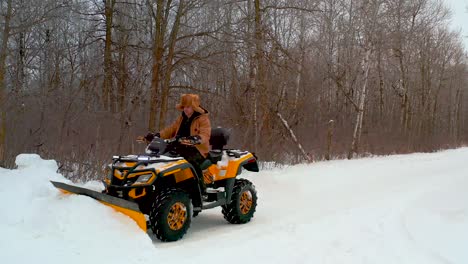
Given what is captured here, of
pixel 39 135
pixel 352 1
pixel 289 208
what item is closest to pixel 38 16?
pixel 39 135

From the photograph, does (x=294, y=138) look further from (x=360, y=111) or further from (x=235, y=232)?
(x=235, y=232)

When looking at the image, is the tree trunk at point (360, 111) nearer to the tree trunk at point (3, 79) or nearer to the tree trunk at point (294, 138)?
the tree trunk at point (294, 138)

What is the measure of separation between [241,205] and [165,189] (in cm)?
154

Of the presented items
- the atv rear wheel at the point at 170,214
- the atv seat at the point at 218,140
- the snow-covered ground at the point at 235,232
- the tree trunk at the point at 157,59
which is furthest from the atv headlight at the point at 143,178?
the tree trunk at the point at 157,59

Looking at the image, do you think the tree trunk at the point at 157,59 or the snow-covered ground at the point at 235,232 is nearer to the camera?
the snow-covered ground at the point at 235,232

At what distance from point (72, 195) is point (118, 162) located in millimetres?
802

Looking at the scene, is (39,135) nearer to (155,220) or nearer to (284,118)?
(155,220)

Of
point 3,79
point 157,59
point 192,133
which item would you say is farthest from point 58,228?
point 157,59

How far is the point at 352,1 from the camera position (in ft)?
76.5

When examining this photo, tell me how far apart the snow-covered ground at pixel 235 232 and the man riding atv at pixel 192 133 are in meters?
1.05

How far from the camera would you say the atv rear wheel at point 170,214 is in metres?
5.44

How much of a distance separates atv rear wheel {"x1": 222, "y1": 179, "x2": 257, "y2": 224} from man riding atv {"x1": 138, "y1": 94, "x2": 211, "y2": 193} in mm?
725

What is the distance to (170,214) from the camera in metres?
5.59

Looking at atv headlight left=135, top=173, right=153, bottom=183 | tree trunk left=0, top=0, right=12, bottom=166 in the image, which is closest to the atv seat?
atv headlight left=135, top=173, right=153, bottom=183
